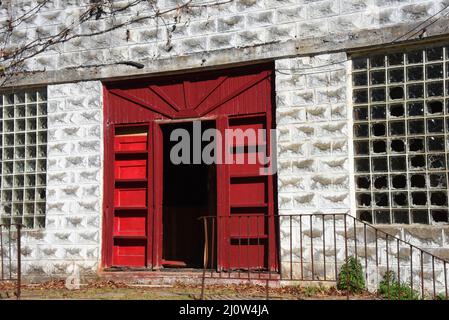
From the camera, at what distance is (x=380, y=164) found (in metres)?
8.34

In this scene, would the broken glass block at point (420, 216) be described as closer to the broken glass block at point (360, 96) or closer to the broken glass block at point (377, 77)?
the broken glass block at point (360, 96)

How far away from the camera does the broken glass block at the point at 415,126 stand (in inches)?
319

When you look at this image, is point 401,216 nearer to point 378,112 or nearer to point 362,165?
point 362,165

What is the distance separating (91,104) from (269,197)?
3581 millimetres

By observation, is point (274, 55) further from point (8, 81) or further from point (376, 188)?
point (8, 81)

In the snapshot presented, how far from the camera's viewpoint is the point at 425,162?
316 inches

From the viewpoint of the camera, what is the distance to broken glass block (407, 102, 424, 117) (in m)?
8.12

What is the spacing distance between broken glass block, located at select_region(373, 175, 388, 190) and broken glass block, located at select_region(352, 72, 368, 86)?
1.37m

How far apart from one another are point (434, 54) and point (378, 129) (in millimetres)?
1269

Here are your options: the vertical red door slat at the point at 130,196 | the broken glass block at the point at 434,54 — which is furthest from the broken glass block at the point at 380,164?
the vertical red door slat at the point at 130,196

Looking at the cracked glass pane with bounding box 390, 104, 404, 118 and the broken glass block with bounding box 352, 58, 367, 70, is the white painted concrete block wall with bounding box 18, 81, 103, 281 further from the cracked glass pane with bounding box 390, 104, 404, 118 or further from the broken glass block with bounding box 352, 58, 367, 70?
the cracked glass pane with bounding box 390, 104, 404, 118

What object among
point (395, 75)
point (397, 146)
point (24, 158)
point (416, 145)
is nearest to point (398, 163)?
point (397, 146)

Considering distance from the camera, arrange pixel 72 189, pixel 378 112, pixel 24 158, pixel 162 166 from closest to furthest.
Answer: pixel 378 112
pixel 162 166
pixel 72 189
pixel 24 158
